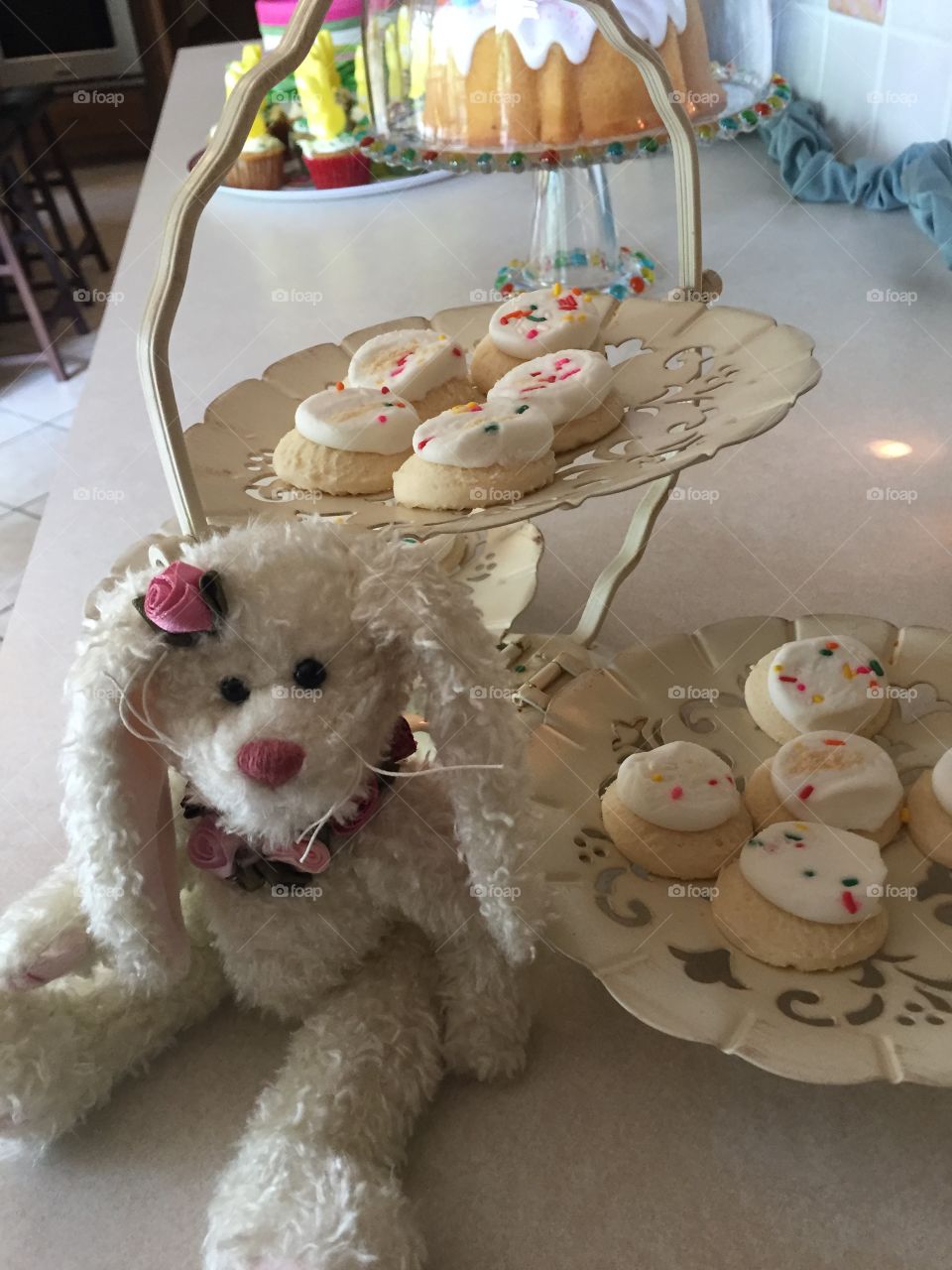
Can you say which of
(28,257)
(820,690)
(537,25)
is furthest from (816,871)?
(28,257)

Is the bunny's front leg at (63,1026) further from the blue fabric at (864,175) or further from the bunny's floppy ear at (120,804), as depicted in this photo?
the blue fabric at (864,175)

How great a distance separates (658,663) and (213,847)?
0.32 meters

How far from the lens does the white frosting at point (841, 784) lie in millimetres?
623

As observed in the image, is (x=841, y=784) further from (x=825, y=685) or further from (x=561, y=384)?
(x=561, y=384)

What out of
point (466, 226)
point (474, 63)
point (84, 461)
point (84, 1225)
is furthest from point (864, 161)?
point (84, 1225)

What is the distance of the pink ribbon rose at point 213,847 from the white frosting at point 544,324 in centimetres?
37

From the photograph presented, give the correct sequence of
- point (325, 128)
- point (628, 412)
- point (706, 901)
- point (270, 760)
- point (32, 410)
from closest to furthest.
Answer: point (270, 760) < point (706, 901) < point (628, 412) < point (325, 128) < point (32, 410)

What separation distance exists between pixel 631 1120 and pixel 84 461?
0.93 metres

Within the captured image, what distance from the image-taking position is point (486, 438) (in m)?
0.61

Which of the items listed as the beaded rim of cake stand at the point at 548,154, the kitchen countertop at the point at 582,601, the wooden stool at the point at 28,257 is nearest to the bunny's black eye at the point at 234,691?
the kitchen countertop at the point at 582,601

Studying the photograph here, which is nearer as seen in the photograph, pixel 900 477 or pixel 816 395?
pixel 900 477

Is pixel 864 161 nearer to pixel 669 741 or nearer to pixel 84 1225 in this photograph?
pixel 669 741

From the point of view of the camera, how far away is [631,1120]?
59 centimetres

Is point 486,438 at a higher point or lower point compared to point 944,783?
higher
